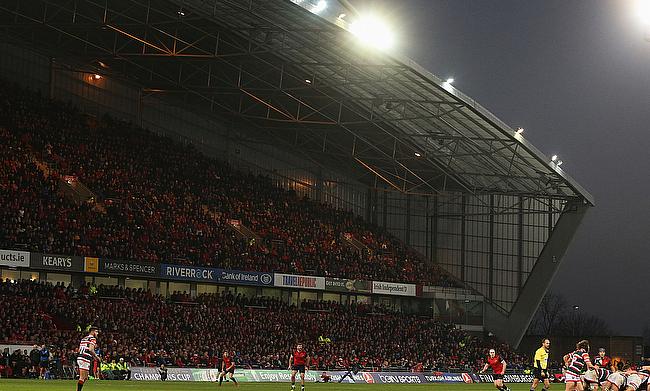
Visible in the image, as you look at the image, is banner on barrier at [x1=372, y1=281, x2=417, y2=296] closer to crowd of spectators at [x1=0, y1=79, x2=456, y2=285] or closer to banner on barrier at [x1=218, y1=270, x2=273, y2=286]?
crowd of spectators at [x1=0, y1=79, x2=456, y2=285]

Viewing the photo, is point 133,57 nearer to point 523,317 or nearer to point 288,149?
point 288,149

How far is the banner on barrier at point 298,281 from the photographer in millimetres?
70062

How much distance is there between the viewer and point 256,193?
78.2 metres

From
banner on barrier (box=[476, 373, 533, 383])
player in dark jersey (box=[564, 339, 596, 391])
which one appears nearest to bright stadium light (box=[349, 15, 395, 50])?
banner on barrier (box=[476, 373, 533, 383])

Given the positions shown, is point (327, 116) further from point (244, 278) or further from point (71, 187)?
point (71, 187)

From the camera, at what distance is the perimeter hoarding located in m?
52.6

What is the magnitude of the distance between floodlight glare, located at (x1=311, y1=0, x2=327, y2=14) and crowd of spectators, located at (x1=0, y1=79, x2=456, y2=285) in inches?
777

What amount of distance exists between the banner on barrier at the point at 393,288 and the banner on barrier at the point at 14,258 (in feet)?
97.1

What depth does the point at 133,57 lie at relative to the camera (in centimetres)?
6694

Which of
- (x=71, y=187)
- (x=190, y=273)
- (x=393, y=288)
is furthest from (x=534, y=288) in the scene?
(x=71, y=187)

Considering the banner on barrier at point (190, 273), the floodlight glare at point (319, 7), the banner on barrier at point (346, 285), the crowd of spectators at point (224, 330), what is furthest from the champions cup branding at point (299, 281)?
the floodlight glare at point (319, 7)

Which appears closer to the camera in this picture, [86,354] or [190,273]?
[86,354]

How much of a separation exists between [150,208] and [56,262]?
10.7 meters

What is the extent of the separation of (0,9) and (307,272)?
92.6 feet
